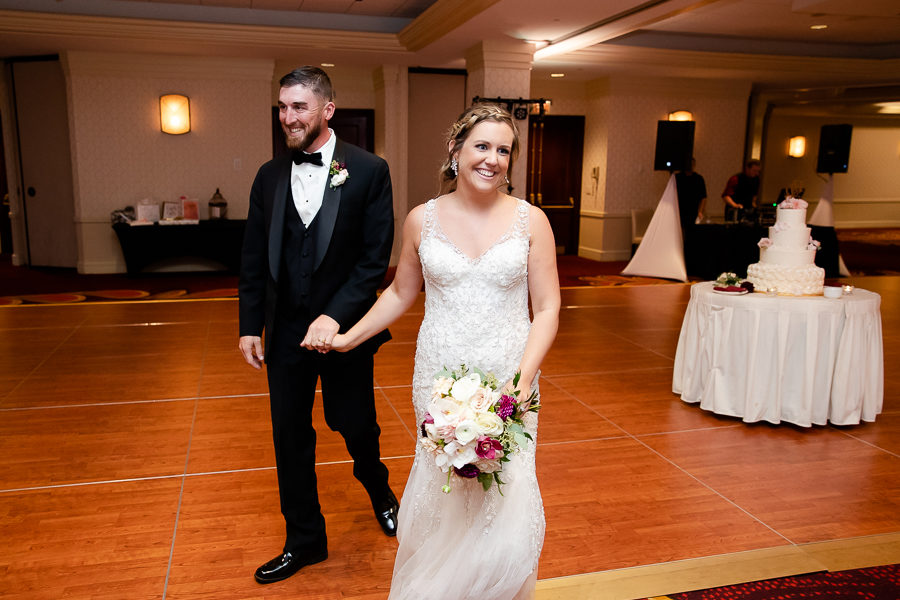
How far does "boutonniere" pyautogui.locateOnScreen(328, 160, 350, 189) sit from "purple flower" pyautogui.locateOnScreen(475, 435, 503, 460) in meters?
1.13

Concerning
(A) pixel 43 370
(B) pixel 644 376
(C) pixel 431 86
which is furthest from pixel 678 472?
(C) pixel 431 86

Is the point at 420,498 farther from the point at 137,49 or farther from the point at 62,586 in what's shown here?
the point at 137,49

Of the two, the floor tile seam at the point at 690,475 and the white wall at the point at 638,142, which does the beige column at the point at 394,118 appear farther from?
the floor tile seam at the point at 690,475

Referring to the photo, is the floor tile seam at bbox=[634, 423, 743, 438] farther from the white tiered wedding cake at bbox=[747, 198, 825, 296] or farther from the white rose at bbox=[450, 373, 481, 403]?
the white rose at bbox=[450, 373, 481, 403]

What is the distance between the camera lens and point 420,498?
2322 millimetres

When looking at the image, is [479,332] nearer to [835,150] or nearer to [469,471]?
[469,471]

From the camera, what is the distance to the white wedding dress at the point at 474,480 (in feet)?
7.01

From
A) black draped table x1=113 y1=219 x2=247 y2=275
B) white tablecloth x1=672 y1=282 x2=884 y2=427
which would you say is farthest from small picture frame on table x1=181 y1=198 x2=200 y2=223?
white tablecloth x1=672 y1=282 x2=884 y2=427

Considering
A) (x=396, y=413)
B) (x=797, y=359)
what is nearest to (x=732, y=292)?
(x=797, y=359)

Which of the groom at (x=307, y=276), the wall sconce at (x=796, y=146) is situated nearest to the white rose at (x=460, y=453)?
the groom at (x=307, y=276)

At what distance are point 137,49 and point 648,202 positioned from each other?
816 cm

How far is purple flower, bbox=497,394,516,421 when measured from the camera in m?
1.89

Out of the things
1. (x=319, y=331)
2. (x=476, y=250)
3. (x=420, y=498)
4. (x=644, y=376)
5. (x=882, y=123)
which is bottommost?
(x=644, y=376)

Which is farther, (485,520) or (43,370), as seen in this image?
(43,370)
